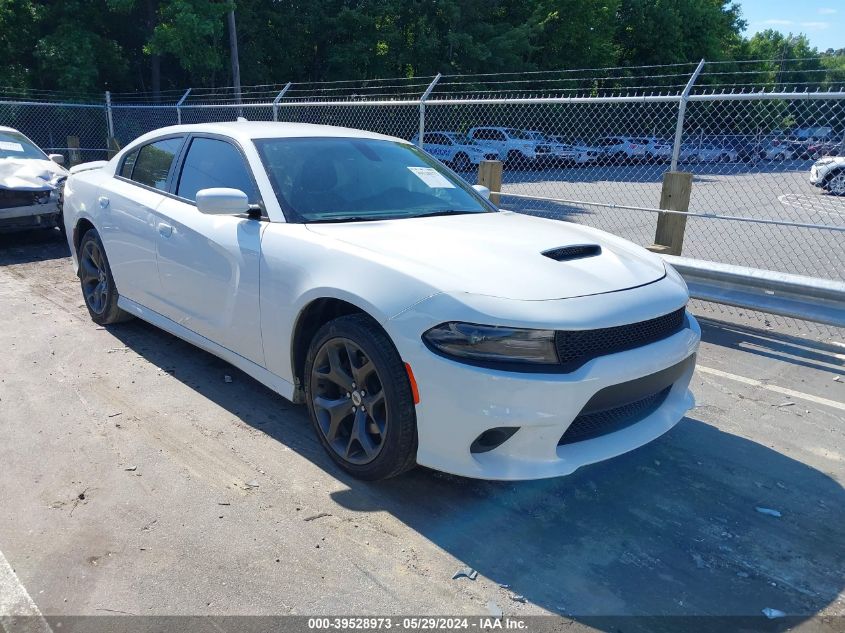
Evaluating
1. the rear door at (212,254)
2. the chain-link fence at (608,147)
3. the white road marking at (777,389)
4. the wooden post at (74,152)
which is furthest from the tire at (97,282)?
the wooden post at (74,152)

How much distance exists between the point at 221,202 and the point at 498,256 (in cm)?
149

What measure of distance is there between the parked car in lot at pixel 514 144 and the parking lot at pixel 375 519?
40.1 feet

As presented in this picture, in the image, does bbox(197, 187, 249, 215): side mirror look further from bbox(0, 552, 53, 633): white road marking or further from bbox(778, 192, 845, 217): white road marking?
bbox(778, 192, 845, 217): white road marking

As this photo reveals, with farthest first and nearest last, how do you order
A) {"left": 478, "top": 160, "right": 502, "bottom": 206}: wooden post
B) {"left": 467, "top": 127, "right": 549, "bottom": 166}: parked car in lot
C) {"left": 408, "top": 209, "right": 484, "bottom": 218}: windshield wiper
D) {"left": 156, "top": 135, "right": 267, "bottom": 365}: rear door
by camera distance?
1. {"left": 467, "top": 127, "right": 549, "bottom": 166}: parked car in lot
2. {"left": 478, "top": 160, "right": 502, "bottom": 206}: wooden post
3. {"left": 408, "top": 209, "right": 484, "bottom": 218}: windshield wiper
4. {"left": 156, "top": 135, "right": 267, "bottom": 365}: rear door

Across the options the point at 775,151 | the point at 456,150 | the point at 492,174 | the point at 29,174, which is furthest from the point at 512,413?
the point at 456,150

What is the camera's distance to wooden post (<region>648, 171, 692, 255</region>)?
6.36 meters

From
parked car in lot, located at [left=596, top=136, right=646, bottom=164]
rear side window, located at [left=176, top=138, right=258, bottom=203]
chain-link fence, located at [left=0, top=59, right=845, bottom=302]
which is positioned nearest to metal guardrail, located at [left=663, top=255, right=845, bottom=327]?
chain-link fence, located at [left=0, top=59, right=845, bottom=302]

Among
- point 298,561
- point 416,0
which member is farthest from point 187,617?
point 416,0

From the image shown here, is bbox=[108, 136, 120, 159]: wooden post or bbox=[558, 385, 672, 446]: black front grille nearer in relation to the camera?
bbox=[558, 385, 672, 446]: black front grille

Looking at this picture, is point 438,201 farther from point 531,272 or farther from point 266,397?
point 266,397

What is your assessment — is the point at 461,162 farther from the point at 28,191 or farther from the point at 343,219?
the point at 343,219

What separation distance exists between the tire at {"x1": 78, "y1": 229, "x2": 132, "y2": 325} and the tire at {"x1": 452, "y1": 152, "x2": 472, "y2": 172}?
11.0 m

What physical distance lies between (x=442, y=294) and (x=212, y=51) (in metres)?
22.0

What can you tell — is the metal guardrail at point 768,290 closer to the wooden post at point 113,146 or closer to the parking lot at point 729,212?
the parking lot at point 729,212
